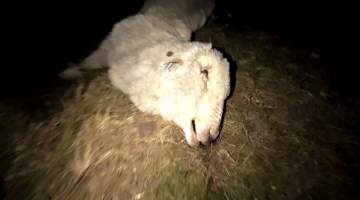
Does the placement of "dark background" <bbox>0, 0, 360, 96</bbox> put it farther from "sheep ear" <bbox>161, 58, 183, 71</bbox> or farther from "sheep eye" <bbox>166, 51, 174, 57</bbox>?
"sheep ear" <bbox>161, 58, 183, 71</bbox>

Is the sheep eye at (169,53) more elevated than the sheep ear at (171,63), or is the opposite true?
the sheep ear at (171,63)

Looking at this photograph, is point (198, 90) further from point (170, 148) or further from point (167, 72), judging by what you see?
point (170, 148)

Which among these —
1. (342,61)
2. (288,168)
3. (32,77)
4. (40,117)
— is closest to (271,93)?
(288,168)

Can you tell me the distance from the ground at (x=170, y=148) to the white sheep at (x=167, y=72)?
243 mm

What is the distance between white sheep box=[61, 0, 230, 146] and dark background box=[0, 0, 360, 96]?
0.59 meters

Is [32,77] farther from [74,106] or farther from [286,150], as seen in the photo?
[286,150]

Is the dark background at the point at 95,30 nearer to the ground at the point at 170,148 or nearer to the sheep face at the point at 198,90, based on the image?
the ground at the point at 170,148

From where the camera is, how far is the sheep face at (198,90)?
244 centimetres

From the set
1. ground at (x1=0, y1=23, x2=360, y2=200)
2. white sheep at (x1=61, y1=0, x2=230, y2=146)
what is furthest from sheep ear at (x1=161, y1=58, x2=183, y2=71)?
ground at (x1=0, y1=23, x2=360, y2=200)

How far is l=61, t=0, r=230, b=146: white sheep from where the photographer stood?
8.09ft

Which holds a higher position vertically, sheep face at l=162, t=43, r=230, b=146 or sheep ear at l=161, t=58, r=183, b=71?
sheep ear at l=161, t=58, r=183, b=71

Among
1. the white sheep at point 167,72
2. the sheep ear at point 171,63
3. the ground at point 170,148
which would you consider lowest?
the ground at point 170,148

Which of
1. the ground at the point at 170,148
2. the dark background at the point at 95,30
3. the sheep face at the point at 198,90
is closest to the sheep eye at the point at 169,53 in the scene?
the sheep face at the point at 198,90

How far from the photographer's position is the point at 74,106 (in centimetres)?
296
